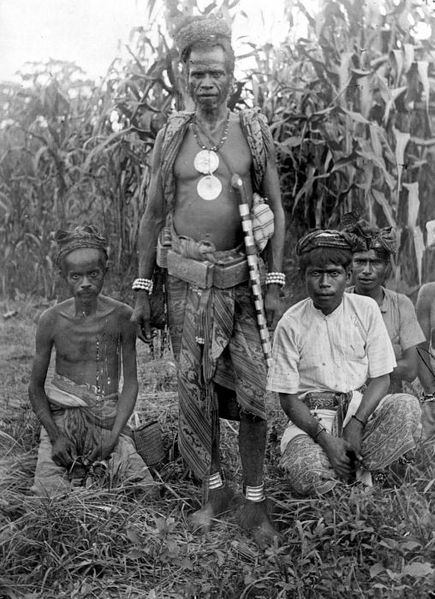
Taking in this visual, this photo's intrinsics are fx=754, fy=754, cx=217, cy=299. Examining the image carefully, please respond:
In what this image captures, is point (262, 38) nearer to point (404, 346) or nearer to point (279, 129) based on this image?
point (279, 129)

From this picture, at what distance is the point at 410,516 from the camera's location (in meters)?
2.60

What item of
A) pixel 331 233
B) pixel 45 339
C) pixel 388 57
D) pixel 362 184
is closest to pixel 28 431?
pixel 45 339

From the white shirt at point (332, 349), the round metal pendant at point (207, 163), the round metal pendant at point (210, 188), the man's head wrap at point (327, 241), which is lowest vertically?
the white shirt at point (332, 349)

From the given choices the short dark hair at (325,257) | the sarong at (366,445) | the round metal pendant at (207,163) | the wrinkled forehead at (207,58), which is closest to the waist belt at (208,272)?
the short dark hair at (325,257)

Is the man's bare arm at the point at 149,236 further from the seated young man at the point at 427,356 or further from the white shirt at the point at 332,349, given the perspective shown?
the seated young man at the point at 427,356

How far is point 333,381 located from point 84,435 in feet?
3.70

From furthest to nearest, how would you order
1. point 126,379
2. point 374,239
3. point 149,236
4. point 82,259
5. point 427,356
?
point 427,356
point 374,239
point 126,379
point 82,259
point 149,236

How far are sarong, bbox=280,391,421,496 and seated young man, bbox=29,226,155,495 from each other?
70 cm

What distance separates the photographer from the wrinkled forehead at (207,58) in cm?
286

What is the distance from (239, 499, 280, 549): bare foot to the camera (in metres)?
2.80

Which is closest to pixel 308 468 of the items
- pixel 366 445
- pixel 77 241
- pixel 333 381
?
pixel 366 445

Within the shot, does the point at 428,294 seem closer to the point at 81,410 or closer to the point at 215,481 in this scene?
the point at 215,481

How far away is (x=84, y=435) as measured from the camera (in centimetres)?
334

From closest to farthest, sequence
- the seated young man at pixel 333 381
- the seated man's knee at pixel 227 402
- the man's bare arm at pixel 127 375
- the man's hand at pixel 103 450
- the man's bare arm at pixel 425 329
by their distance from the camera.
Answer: the seated young man at pixel 333 381 < the seated man's knee at pixel 227 402 < the man's hand at pixel 103 450 < the man's bare arm at pixel 127 375 < the man's bare arm at pixel 425 329
